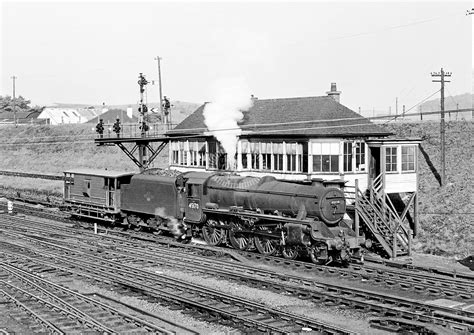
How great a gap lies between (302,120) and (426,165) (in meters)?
10.2

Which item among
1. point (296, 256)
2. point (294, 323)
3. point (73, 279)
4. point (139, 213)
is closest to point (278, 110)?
point (139, 213)

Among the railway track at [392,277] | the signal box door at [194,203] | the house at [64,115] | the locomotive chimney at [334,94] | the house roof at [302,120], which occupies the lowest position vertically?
the railway track at [392,277]

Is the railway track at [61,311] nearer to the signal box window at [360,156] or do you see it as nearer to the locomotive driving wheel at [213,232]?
the locomotive driving wheel at [213,232]

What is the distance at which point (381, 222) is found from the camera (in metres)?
24.7

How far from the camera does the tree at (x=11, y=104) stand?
124188mm

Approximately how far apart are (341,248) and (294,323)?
659 cm

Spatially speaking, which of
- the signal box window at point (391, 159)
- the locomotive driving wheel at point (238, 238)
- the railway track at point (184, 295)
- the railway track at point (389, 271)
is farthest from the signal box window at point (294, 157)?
the railway track at point (184, 295)

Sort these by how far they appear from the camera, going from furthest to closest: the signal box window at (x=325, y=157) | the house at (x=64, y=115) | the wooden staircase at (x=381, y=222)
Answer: the house at (x=64, y=115), the signal box window at (x=325, y=157), the wooden staircase at (x=381, y=222)

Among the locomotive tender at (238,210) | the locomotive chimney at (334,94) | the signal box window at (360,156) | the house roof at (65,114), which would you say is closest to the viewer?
the locomotive tender at (238,210)

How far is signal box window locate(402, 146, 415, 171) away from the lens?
86.3 feet

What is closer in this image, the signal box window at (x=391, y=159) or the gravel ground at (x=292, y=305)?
the gravel ground at (x=292, y=305)

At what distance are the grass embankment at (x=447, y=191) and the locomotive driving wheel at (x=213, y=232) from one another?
28.2ft

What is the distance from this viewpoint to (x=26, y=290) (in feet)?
58.0

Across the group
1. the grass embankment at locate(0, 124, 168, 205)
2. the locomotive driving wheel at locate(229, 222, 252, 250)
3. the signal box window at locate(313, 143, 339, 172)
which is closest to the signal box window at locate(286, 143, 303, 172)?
the signal box window at locate(313, 143, 339, 172)
